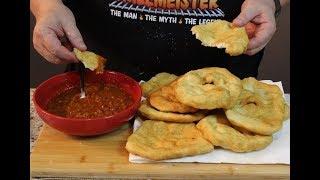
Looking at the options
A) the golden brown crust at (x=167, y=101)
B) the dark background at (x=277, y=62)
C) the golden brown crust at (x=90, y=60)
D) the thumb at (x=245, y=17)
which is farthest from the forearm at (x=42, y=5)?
the dark background at (x=277, y=62)

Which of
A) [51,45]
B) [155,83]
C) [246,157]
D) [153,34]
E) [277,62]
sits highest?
[51,45]

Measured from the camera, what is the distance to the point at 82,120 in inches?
58.3

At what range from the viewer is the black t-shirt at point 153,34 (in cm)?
195

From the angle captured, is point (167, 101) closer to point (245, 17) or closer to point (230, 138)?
point (230, 138)

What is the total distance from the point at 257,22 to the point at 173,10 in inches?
13.9

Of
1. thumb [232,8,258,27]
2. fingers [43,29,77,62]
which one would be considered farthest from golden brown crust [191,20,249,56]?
fingers [43,29,77,62]

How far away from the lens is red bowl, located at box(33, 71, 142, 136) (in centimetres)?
150

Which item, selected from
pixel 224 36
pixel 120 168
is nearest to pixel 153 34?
pixel 224 36

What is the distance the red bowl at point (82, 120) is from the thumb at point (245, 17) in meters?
0.44

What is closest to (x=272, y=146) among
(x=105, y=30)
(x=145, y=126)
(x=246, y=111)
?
(x=246, y=111)

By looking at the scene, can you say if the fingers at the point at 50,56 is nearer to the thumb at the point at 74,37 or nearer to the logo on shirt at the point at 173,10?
the thumb at the point at 74,37

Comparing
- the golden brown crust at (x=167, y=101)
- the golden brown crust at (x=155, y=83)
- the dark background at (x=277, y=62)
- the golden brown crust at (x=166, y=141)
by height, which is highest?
the golden brown crust at (x=167, y=101)

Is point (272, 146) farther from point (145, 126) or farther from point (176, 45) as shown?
point (176, 45)

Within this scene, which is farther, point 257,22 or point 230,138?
point 257,22
